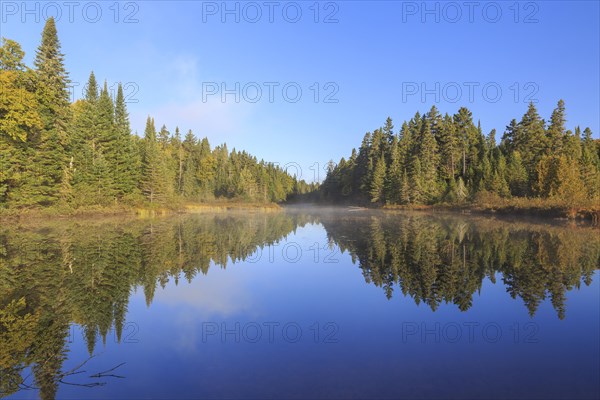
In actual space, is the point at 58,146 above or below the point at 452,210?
above

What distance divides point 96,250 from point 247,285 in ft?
29.7

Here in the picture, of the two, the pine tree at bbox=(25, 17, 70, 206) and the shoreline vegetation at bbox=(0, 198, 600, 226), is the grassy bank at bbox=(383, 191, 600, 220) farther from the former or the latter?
the pine tree at bbox=(25, 17, 70, 206)

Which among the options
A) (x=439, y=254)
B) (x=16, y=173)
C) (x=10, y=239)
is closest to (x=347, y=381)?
(x=439, y=254)

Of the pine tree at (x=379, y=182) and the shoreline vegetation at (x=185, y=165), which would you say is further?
the pine tree at (x=379, y=182)

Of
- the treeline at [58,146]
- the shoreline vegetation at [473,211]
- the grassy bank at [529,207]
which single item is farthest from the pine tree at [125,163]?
the grassy bank at [529,207]

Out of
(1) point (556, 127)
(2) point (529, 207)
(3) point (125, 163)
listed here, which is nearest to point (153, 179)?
(3) point (125, 163)

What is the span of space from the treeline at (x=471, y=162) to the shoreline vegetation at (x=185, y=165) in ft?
0.76

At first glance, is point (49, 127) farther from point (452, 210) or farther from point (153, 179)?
point (452, 210)

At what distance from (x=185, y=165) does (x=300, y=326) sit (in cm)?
9825

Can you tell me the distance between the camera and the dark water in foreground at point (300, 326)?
5254mm

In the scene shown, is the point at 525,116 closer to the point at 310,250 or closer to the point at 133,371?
the point at 310,250

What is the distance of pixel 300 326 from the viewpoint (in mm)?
7832

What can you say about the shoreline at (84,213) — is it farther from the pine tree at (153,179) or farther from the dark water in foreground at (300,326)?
the dark water in foreground at (300,326)

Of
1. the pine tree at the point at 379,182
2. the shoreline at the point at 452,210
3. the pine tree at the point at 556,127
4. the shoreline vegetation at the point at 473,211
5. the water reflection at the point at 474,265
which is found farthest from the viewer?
the pine tree at the point at 379,182
